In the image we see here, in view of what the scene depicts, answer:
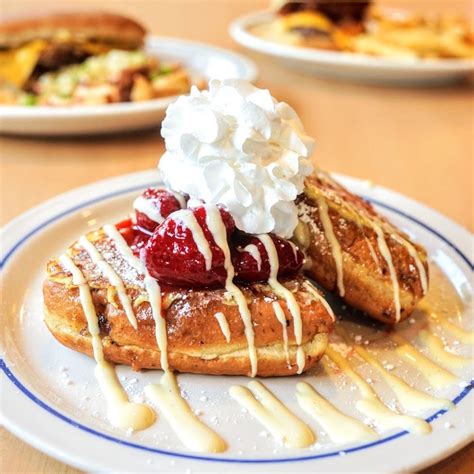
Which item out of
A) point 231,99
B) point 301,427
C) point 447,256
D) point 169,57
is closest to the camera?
point 301,427

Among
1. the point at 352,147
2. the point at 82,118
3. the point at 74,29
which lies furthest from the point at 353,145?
the point at 74,29

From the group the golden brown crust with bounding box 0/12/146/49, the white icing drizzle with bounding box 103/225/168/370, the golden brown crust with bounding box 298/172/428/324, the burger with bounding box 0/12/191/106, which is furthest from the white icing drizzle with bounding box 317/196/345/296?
the golden brown crust with bounding box 0/12/146/49

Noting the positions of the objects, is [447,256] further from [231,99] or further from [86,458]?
[86,458]

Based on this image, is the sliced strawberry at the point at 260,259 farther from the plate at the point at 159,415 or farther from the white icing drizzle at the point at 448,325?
the white icing drizzle at the point at 448,325

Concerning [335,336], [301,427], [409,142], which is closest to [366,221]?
[335,336]

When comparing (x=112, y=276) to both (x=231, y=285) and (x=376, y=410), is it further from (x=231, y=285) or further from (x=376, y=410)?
(x=376, y=410)
